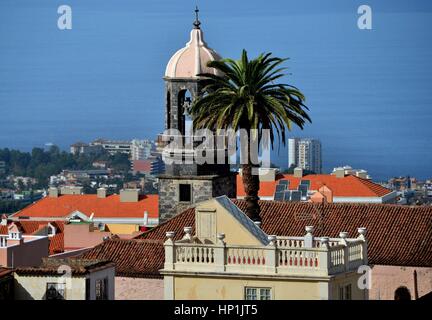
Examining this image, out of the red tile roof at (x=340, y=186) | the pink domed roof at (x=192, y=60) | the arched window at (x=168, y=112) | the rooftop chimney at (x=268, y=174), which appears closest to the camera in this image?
the pink domed roof at (x=192, y=60)

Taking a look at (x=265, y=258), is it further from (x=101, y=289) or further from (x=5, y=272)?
(x=5, y=272)

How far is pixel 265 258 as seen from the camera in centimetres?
4703

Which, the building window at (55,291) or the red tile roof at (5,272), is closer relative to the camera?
the building window at (55,291)

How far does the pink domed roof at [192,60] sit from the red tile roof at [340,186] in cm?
5685

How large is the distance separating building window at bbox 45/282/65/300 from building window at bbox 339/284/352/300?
20.2 ft

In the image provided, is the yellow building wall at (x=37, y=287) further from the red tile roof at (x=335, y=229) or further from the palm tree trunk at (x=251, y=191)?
the palm tree trunk at (x=251, y=191)

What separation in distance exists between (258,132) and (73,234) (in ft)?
92.0

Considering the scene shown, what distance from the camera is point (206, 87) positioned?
7394 centimetres

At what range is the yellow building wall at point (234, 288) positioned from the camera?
152ft

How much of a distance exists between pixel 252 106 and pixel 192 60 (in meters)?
16.8

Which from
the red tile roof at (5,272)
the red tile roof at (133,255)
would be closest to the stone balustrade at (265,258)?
the red tile roof at (5,272)

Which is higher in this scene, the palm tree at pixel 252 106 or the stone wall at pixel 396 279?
the palm tree at pixel 252 106

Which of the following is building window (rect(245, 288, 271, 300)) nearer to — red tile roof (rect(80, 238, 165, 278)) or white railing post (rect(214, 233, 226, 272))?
white railing post (rect(214, 233, 226, 272))
